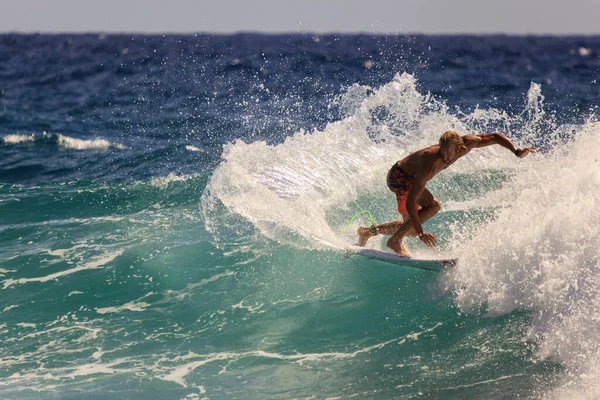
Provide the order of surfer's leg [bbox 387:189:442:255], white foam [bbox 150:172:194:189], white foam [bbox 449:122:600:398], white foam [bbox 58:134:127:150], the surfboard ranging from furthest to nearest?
white foam [bbox 58:134:127:150], white foam [bbox 150:172:194:189], surfer's leg [bbox 387:189:442:255], the surfboard, white foam [bbox 449:122:600:398]

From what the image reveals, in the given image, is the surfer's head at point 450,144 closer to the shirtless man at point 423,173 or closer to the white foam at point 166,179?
the shirtless man at point 423,173

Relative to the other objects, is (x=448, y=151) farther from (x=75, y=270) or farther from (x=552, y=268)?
(x=75, y=270)

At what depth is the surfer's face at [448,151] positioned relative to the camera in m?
6.96

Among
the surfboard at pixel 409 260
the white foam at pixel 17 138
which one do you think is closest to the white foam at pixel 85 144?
the white foam at pixel 17 138

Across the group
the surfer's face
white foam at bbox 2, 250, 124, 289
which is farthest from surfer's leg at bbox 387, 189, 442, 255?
white foam at bbox 2, 250, 124, 289

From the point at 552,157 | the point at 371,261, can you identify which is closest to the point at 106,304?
the point at 371,261

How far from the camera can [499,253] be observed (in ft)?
23.2

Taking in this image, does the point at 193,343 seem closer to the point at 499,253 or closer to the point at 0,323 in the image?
the point at 0,323

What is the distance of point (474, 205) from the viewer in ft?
33.6

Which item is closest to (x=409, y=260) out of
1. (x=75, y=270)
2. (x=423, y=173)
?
(x=423, y=173)

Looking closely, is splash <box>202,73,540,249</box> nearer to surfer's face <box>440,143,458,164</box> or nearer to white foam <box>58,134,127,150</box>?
surfer's face <box>440,143,458,164</box>

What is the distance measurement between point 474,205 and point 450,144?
3.52 meters

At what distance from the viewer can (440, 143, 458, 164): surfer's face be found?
696 cm

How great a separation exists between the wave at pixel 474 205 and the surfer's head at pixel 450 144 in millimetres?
1000
